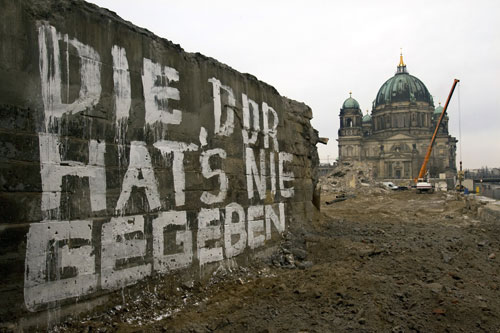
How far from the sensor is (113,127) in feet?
13.8

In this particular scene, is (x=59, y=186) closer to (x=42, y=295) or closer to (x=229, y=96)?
(x=42, y=295)

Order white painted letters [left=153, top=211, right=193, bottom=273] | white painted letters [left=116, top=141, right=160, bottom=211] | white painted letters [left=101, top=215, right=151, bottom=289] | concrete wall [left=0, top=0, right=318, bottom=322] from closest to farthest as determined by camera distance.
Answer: concrete wall [left=0, top=0, right=318, bottom=322], white painted letters [left=101, top=215, right=151, bottom=289], white painted letters [left=116, top=141, right=160, bottom=211], white painted letters [left=153, top=211, right=193, bottom=273]

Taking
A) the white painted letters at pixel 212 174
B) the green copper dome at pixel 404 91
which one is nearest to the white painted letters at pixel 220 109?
the white painted letters at pixel 212 174

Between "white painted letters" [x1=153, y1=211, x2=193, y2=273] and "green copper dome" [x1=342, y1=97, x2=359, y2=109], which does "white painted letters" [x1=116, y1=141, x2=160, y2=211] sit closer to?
"white painted letters" [x1=153, y1=211, x2=193, y2=273]

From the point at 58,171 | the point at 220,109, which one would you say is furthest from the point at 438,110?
the point at 58,171

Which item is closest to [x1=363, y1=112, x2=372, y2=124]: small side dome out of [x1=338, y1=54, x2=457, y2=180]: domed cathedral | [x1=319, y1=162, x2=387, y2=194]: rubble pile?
[x1=338, y1=54, x2=457, y2=180]: domed cathedral

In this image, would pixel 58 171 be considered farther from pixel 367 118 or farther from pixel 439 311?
pixel 367 118

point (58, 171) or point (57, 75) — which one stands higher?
point (57, 75)

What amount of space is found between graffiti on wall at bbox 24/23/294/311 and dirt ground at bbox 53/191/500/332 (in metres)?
0.34

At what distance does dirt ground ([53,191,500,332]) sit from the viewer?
160 inches

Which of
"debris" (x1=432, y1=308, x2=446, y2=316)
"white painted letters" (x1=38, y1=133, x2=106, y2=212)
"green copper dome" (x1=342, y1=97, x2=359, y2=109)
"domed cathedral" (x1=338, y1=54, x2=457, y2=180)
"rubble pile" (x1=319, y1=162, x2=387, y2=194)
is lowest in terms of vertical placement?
"debris" (x1=432, y1=308, x2=446, y2=316)

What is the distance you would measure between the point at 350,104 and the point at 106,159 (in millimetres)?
87351

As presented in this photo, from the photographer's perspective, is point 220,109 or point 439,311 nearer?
point 439,311

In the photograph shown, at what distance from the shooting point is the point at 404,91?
3187 inches
